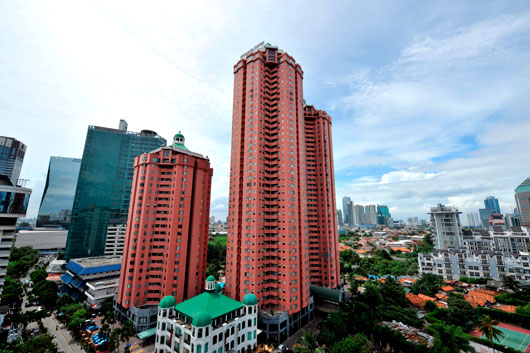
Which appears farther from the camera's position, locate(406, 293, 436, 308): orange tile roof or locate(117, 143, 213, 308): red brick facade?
locate(406, 293, 436, 308): orange tile roof

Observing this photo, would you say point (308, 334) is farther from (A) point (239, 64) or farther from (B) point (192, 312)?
(A) point (239, 64)

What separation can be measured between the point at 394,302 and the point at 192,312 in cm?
5748

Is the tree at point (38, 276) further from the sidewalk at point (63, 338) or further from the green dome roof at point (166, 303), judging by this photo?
the green dome roof at point (166, 303)

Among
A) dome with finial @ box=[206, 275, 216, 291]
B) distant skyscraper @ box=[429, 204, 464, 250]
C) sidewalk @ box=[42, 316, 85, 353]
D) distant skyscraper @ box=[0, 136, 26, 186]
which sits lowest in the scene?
sidewalk @ box=[42, 316, 85, 353]

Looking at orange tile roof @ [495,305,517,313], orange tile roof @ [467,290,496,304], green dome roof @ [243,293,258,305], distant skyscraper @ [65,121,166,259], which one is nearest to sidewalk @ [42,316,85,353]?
green dome roof @ [243,293,258,305]

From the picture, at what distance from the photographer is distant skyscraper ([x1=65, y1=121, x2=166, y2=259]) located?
113m

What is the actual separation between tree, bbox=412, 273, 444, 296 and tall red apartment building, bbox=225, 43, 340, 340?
99.3 ft

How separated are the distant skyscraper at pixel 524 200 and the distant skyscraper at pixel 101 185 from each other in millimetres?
249520

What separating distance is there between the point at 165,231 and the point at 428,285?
95586mm

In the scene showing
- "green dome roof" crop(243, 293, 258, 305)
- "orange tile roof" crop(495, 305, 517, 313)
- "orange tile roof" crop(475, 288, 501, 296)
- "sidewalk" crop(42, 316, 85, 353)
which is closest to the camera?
"sidewalk" crop(42, 316, 85, 353)

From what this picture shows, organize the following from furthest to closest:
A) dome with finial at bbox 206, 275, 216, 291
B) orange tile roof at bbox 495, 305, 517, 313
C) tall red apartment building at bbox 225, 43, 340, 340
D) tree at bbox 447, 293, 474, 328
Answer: orange tile roof at bbox 495, 305, 517, 313, tall red apartment building at bbox 225, 43, 340, 340, tree at bbox 447, 293, 474, 328, dome with finial at bbox 206, 275, 216, 291

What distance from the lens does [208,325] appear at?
42.2m

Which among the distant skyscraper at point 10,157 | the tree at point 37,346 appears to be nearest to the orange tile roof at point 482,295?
the tree at point 37,346

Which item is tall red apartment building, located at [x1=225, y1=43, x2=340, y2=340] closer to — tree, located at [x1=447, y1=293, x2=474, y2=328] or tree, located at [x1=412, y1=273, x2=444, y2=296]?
tree, located at [x1=412, y1=273, x2=444, y2=296]
